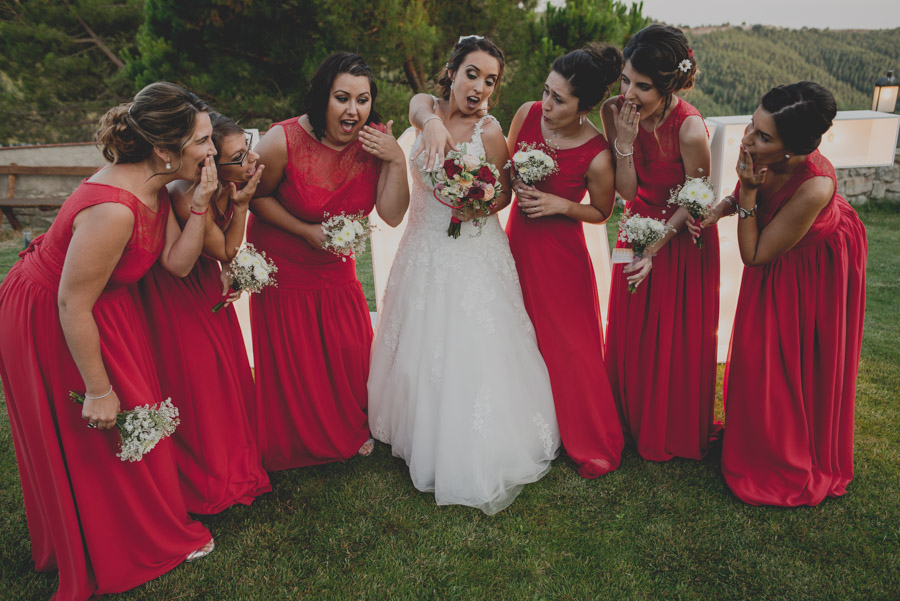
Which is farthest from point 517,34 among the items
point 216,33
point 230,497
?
point 230,497

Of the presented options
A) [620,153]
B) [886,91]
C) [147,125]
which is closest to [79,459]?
[147,125]

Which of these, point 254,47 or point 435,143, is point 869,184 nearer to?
point 435,143

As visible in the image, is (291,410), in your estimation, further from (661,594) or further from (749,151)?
(749,151)

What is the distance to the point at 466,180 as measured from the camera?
3043 millimetres

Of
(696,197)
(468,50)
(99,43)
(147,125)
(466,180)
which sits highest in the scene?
(99,43)

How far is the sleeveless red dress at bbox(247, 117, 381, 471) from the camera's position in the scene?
3355 millimetres

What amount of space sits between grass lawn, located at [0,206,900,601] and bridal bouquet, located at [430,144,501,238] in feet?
5.60

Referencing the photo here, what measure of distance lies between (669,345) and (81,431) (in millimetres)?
3119

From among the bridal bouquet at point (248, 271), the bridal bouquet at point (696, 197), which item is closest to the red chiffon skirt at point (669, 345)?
the bridal bouquet at point (696, 197)

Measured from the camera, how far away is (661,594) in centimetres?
274

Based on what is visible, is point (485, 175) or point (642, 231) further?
point (642, 231)

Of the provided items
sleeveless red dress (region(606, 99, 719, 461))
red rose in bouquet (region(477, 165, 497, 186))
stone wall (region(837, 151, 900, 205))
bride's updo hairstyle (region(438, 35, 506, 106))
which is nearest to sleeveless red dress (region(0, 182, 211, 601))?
red rose in bouquet (region(477, 165, 497, 186))

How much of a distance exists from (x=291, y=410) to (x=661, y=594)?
2.25 metres

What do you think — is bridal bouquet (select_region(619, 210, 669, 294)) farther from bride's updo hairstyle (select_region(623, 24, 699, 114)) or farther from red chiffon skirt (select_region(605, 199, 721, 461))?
bride's updo hairstyle (select_region(623, 24, 699, 114))
